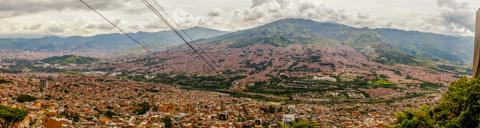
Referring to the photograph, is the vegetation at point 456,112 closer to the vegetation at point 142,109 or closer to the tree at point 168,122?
the tree at point 168,122

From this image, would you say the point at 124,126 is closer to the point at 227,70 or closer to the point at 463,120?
the point at 463,120

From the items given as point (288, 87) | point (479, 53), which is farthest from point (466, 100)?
point (288, 87)

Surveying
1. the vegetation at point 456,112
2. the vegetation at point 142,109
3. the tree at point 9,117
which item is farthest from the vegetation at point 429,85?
the tree at point 9,117

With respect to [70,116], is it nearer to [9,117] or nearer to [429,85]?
[9,117]

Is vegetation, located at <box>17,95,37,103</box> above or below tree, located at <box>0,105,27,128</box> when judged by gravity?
below

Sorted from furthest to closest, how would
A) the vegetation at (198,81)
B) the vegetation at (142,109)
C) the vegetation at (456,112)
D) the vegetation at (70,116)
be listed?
the vegetation at (198,81) → the vegetation at (142,109) → the vegetation at (70,116) → the vegetation at (456,112)

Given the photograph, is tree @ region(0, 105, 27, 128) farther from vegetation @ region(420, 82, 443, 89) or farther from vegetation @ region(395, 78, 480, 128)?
vegetation @ region(420, 82, 443, 89)

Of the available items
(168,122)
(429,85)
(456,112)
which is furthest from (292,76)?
(456,112)

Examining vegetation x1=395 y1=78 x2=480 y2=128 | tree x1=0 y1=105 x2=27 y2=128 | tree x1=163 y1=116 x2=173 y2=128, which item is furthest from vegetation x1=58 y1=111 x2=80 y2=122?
vegetation x1=395 y1=78 x2=480 y2=128
